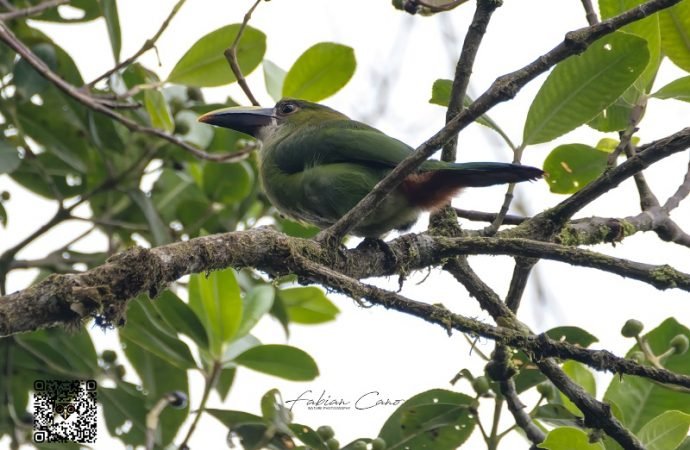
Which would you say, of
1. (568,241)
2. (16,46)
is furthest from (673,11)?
(16,46)

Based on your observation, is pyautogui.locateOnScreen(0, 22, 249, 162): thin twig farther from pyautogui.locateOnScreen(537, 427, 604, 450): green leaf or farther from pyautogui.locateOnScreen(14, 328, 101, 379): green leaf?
pyautogui.locateOnScreen(537, 427, 604, 450): green leaf

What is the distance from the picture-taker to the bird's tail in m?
2.90

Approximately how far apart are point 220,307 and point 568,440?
1.20 m

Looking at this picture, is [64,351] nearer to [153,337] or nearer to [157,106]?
[153,337]

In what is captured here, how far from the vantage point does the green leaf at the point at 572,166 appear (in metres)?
3.07

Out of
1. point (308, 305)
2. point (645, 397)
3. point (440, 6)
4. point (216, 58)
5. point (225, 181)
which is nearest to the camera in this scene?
point (440, 6)

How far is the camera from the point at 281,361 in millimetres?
2965

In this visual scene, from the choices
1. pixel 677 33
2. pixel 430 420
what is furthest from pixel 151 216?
pixel 677 33

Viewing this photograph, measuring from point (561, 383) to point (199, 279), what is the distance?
1217 millimetres

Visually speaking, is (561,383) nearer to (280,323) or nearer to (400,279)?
(400,279)

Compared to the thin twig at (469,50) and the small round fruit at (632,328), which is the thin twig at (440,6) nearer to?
the thin twig at (469,50)

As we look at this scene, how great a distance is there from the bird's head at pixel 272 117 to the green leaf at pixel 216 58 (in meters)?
0.28

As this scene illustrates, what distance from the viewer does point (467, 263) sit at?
280cm

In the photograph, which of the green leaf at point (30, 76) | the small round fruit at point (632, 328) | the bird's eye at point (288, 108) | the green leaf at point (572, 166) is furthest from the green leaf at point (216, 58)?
the small round fruit at point (632, 328)
